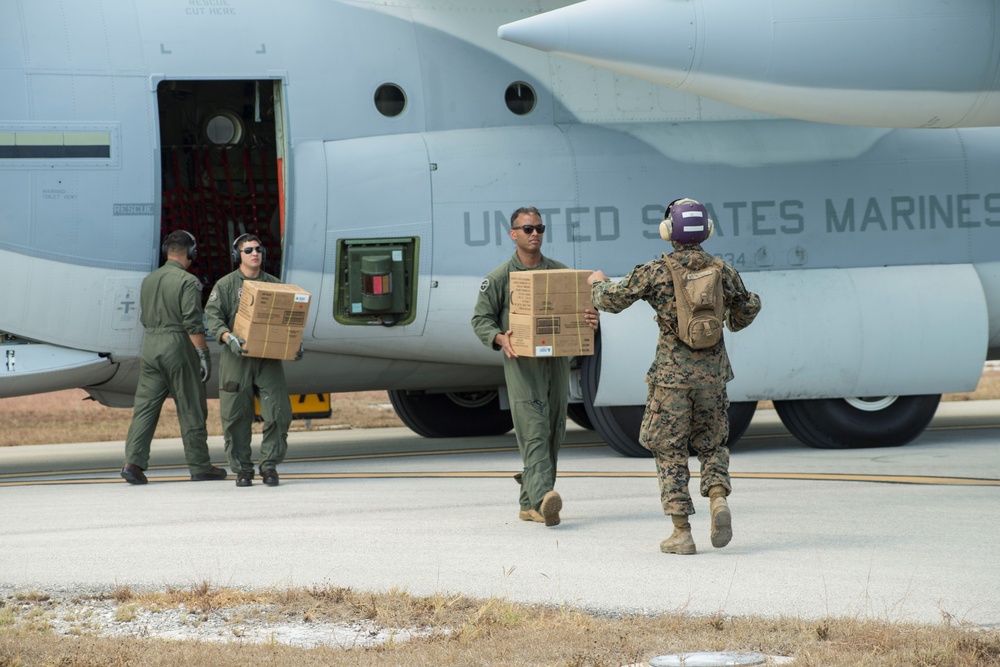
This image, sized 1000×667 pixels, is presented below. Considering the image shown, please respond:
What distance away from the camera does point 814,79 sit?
34.2 ft

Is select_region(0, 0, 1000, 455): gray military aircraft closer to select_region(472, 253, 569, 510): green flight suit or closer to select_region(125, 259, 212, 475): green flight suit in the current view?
select_region(125, 259, 212, 475): green flight suit

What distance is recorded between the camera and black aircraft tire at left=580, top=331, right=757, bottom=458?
39.7 feet

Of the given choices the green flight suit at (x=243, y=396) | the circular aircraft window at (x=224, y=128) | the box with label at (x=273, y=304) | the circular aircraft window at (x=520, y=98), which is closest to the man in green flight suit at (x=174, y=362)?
the green flight suit at (x=243, y=396)

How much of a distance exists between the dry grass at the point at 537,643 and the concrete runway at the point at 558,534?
0.32 meters

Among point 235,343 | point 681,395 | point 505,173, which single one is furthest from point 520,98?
point 681,395

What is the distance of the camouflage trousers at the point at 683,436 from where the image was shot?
735 centimetres

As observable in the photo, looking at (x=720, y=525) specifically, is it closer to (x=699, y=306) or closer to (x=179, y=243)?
(x=699, y=306)

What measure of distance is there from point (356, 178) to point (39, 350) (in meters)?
3.05

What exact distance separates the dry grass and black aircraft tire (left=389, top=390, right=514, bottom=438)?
9.62 m

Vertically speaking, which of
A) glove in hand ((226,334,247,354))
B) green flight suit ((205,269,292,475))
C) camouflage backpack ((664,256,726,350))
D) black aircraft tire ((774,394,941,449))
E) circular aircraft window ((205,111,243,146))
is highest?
circular aircraft window ((205,111,243,146))

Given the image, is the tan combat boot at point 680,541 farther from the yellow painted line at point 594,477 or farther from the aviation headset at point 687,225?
the yellow painted line at point 594,477

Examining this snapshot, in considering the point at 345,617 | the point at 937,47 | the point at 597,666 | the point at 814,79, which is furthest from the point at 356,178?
the point at 597,666

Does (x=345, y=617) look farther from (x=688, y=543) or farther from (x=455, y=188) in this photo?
(x=455, y=188)

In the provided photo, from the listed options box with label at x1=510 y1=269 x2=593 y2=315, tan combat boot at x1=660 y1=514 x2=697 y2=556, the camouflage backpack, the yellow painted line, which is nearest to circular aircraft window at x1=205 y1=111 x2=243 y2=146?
the yellow painted line
